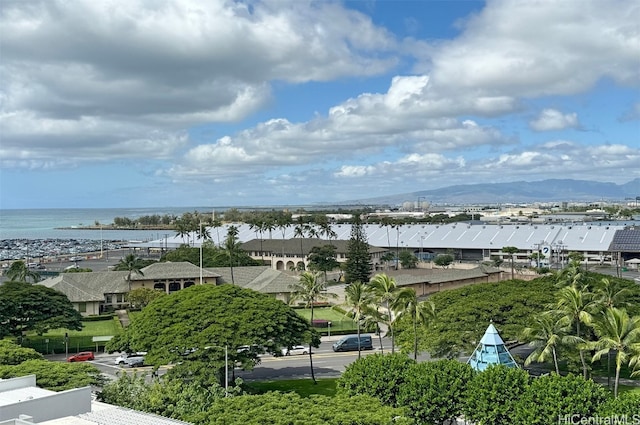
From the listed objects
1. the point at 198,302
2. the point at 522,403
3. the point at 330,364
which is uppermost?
the point at 198,302

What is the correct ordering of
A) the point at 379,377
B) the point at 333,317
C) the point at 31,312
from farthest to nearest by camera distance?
the point at 333,317 → the point at 31,312 → the point at 379,377

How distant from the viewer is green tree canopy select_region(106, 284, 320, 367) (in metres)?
38.8

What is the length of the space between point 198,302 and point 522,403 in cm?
2282

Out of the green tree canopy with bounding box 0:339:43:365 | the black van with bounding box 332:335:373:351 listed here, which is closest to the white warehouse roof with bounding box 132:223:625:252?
the black van with bounding box 332:335:373:351

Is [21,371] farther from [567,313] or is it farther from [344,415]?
[567,313]

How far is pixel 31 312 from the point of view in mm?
54125

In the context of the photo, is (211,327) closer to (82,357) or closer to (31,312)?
(82,357)

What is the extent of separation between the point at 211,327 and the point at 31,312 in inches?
930

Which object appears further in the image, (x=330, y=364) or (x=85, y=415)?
(x=330, y=364)

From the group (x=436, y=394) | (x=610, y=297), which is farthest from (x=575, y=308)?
(x=436, y=394)

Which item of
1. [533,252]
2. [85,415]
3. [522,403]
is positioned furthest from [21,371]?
[533,252]

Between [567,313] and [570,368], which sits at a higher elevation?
[567,313]

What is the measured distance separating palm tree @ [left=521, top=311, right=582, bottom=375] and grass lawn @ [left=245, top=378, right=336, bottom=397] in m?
13.6

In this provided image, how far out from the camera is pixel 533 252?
389 ft
